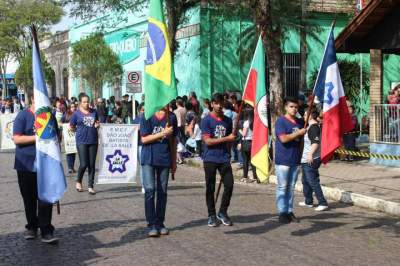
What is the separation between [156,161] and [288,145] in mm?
1972

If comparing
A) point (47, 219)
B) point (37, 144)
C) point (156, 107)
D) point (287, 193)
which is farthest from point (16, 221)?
point (287, 193)

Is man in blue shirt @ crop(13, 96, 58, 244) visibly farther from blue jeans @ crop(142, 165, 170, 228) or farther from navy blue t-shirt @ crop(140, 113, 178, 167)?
navy blue t-shirt @ crop(140, 113, 178, 167)

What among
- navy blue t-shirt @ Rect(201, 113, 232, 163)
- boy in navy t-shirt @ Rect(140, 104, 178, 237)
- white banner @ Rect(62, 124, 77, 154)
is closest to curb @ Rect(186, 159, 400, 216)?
navy blue t-shirt @ Rect(201, 113, 232, 163)

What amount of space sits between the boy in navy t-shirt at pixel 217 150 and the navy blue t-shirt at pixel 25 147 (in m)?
2.34

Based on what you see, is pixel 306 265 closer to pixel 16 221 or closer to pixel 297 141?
pixel 297 141

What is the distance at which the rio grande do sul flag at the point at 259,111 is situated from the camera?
8883 mm

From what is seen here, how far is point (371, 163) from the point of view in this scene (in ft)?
53.6

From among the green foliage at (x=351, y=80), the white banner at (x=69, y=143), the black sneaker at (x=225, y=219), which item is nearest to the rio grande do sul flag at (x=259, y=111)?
the black sneaker at (x=225, y=219)

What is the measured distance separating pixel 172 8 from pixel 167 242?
1498cm

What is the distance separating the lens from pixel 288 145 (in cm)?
875

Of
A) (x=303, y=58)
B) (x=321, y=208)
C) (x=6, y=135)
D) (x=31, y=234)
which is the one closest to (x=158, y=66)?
(x=31, y=234)

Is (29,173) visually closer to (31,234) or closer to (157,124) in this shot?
(31,234)

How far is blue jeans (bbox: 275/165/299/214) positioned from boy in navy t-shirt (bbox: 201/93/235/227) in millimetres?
709

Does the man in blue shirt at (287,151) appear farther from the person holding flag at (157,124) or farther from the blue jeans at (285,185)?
the person holding flag at (157,124)
